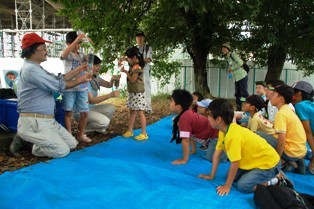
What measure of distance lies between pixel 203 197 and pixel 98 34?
16.5ft

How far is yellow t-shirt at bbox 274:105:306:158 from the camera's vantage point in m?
2.99

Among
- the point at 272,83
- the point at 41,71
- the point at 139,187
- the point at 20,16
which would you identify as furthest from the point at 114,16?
the point at 20,16

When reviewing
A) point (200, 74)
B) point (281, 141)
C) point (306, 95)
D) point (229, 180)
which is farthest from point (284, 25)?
point (229, 180)

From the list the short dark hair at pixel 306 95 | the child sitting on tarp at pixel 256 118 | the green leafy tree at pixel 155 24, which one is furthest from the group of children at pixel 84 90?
the short dark hair at pixel 306 95

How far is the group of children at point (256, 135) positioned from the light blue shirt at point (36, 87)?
4.62ft

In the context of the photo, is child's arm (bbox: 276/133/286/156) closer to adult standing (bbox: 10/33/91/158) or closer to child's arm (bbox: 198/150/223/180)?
child's arm (bbox: 198/150/223/180)

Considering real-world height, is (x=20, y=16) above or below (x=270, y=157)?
above

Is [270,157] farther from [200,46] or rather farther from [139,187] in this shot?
[200,46]

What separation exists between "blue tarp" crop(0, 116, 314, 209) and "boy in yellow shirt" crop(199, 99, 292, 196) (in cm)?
12

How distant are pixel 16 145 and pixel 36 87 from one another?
2.84 ft

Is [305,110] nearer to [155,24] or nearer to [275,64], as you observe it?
[155,24]

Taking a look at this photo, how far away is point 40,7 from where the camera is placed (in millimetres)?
19922

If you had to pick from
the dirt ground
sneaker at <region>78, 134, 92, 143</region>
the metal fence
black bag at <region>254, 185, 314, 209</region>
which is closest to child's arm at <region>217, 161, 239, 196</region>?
black bag at <region>254, 185, 314, 209</region>

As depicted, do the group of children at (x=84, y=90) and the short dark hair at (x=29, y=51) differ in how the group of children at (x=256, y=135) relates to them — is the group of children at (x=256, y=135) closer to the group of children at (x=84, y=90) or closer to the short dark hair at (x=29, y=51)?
the group of children at (x=84, y=90)
